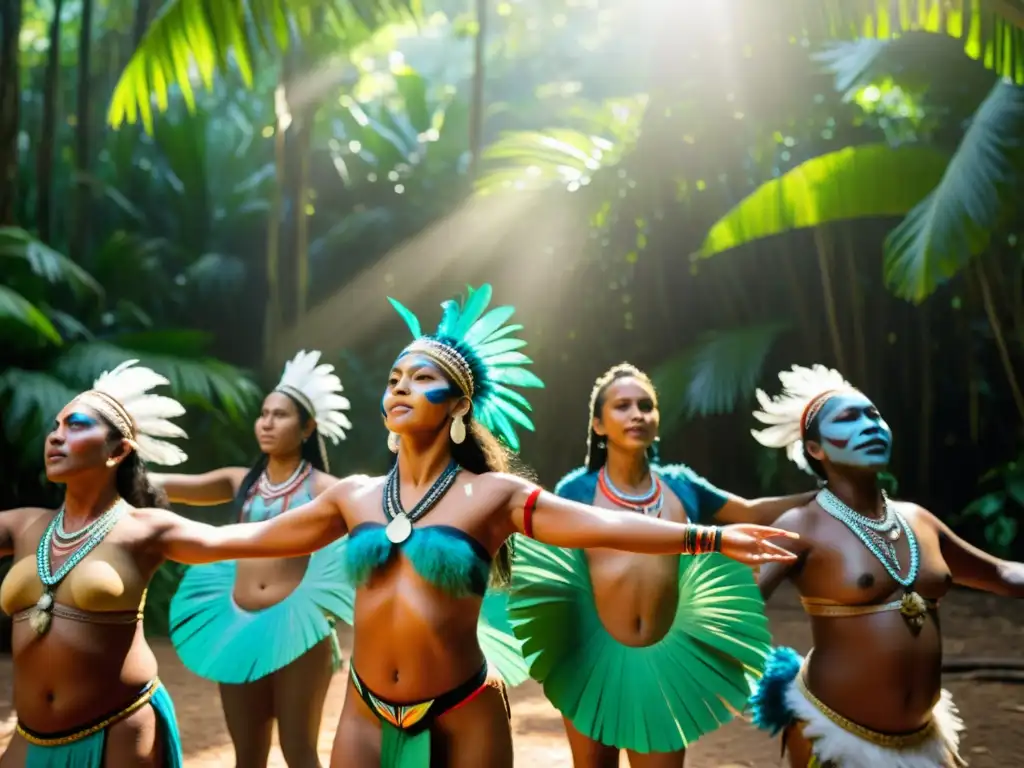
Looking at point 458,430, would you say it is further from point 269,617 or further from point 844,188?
point 844,188

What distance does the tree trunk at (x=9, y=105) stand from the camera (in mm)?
8984

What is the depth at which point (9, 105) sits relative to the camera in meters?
9.04

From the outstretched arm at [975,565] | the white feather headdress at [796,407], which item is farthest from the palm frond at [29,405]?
the outstretched arm at [975,565]

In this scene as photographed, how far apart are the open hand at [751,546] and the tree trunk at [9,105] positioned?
8.13m

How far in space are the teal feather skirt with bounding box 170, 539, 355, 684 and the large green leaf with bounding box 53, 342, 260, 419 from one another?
456 cm

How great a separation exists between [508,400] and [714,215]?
27.1ft

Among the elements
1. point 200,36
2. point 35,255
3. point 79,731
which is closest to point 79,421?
point 79,731

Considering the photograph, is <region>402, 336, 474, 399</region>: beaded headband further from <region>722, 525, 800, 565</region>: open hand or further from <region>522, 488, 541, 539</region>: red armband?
<region>722, 525, 800, 565</region>: open hand

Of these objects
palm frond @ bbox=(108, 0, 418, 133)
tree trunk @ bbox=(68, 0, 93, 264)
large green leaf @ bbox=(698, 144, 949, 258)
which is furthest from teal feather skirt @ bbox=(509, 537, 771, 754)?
tree trunk @ bbox=(68, 0, 93, 264)

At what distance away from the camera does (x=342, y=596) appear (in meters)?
4.28

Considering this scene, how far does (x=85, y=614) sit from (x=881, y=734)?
250cm

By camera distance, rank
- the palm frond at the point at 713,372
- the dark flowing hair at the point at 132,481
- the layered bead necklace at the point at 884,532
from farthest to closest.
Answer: the palm frond at the point at 713,372 → the layered bead necklace at the point at 884,532 → the dark flowing hair at the point at 132,481

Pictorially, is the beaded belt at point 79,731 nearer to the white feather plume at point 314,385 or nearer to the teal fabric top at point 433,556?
the teal fabric top at point 433,556

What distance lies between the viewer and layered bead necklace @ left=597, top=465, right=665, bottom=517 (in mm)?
4164
